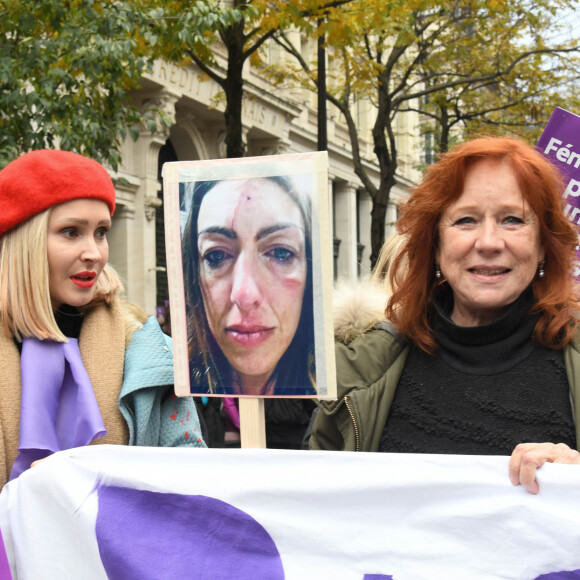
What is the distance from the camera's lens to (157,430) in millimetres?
2537

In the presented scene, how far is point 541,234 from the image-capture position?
2.25 meters

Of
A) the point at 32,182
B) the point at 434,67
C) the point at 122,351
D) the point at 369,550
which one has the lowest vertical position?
the point at 369,550

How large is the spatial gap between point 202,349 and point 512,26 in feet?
48.0

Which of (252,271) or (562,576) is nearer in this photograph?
(562,576)

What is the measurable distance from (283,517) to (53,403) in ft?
2.57

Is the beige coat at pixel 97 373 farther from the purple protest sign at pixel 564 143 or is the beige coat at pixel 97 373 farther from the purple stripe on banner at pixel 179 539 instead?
the purple protest sign at pixel 564 143

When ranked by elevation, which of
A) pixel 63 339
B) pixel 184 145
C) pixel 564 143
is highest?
pixel 184 145

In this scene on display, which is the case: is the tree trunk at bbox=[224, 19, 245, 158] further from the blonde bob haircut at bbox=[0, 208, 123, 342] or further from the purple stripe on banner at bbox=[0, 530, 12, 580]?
the purple stripe on banner at bbox=[0, 530, 12, 580]

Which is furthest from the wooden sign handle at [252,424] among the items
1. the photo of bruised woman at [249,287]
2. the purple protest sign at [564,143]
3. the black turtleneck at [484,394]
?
the purple protest sign at [564,143]

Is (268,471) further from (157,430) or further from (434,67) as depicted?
(434,67)

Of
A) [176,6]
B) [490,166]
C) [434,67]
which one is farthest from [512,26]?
[490,166]

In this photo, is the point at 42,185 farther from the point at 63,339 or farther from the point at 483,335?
the point at 483,335

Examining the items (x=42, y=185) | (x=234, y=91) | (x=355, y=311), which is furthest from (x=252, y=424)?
(x=234, y=91)

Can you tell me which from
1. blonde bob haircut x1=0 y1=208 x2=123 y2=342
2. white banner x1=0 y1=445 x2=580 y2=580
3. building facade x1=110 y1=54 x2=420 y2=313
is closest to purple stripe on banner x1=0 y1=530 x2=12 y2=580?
white banner x1=0 y1=445 x2=580 y2=580
